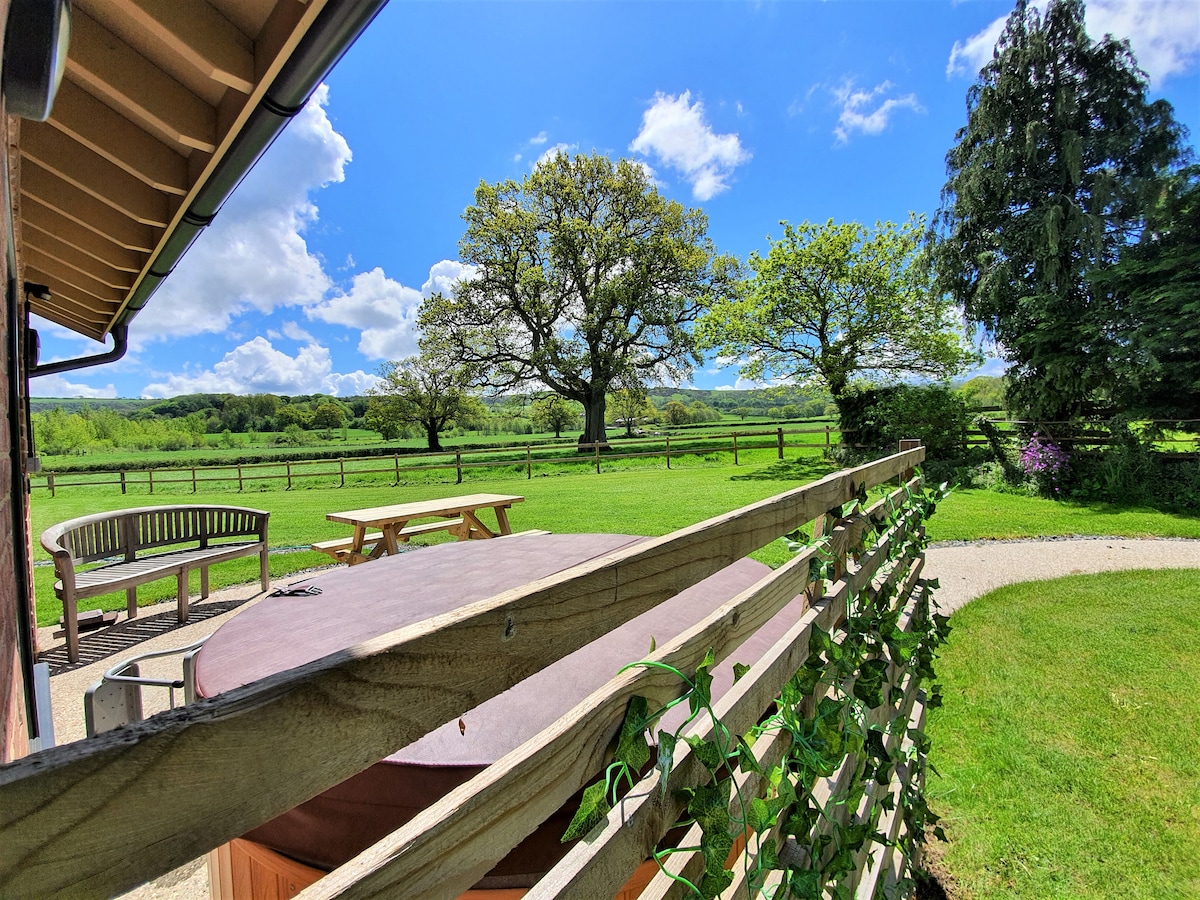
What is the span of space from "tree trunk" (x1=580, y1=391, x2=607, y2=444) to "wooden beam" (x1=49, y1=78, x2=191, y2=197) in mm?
23717

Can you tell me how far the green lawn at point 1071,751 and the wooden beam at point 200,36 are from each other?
4.04 metres

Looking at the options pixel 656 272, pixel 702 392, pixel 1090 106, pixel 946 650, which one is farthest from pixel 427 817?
pixel 702 392

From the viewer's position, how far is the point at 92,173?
7.27 ft

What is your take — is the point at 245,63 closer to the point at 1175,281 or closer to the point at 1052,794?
the point at 1052,794

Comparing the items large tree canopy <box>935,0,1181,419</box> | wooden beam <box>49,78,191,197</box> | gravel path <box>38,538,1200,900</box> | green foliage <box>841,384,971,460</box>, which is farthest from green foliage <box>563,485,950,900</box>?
large tree canopy <box>935,0,1181,419</box>

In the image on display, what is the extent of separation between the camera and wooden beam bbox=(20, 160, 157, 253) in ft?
7.79

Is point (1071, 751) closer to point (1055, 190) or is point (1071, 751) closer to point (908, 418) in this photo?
point (908, 418)

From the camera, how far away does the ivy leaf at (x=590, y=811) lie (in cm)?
69

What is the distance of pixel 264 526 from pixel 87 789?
21.0 ft

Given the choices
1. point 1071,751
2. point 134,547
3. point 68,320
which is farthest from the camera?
point 134,547

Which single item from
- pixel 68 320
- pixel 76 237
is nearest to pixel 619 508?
pixel 68 320

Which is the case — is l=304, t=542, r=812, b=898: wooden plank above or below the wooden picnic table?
above

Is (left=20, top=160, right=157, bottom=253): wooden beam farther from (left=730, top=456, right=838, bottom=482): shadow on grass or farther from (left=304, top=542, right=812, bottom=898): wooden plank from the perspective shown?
(left=730, top=456, right=838, bottom=482): shadow on grass

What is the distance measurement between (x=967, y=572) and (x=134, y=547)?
8539 millimetres
